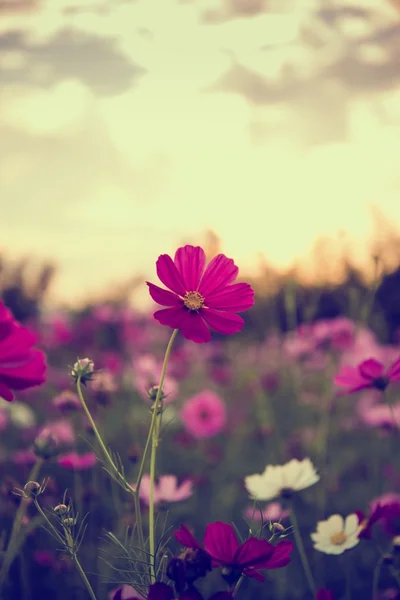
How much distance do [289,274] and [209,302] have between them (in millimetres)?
895

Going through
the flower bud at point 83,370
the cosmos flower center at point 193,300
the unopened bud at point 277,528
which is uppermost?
the cosmos flower center at point 193,300

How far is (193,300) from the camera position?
0.59m

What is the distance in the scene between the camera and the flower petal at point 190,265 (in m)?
0.60

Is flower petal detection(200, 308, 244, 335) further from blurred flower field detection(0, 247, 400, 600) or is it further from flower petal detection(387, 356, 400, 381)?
flower petal detection(387, 356, 400, 381)

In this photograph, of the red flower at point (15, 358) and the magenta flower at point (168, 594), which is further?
the red flower at point (15, 358)

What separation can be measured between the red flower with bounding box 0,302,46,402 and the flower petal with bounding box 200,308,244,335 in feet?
0.49

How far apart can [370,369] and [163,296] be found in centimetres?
31

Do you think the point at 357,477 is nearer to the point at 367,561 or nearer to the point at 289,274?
the point at 367,561

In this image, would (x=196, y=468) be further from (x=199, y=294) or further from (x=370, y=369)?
(x=199, y=294)

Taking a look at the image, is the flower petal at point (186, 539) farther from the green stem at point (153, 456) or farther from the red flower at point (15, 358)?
the red flower at point (15, 358)

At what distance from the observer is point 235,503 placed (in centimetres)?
176

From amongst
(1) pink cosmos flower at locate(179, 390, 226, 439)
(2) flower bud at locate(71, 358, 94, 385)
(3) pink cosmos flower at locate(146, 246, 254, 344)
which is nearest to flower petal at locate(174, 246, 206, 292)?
(3) pink cosmos flower at locate(146, 246, 254, 344)

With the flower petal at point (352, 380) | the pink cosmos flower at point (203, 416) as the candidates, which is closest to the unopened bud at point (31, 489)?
the flower petal at point (352, 380)

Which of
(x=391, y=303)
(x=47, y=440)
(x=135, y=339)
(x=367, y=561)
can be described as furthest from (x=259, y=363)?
(x=47, y=440)
